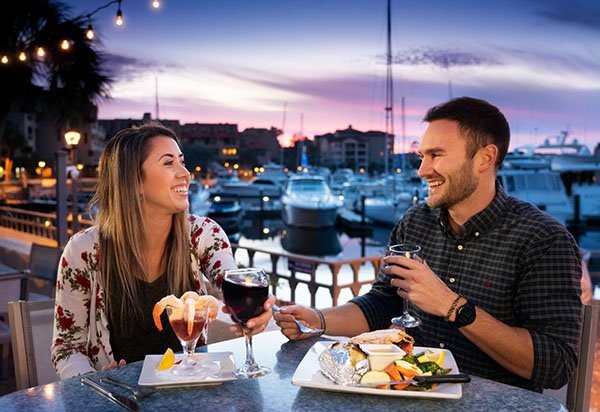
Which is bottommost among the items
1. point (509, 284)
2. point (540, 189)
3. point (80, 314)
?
point (540, 189)

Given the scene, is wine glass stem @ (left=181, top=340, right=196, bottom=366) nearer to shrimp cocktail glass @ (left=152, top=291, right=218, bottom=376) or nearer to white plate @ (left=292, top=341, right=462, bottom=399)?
shrimp cocktail glass @ (left=152, top=291, right=218, bottom=376)

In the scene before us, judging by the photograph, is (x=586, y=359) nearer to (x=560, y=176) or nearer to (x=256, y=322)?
(x=256, y=322)

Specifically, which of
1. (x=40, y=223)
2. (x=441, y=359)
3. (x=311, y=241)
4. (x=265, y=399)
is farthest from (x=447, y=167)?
(x=311, y=241)

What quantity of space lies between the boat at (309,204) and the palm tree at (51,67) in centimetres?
1755

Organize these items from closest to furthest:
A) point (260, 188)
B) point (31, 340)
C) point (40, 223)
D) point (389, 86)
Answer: point (31, 340) < point (40, 223) < point (389, 86) < point (260, 188)

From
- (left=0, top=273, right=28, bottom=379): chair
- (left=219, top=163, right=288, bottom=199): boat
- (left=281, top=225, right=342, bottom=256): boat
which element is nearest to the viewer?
(left=0, top=273, right=28, bottom=379): chair

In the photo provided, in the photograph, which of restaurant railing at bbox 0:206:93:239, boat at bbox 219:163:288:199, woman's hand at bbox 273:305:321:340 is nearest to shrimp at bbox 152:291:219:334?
woman's hand at bbox 273:305:321:340

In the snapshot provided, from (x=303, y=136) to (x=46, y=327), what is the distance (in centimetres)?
4897

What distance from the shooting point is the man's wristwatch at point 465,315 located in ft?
6.28

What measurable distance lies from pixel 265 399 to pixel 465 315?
0.75 meters

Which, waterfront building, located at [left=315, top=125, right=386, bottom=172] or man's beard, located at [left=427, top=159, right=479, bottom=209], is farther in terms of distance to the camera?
waterfront building, located at [left=315, top=125, right=386, bottom=172]

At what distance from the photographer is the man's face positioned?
2371 millimetres

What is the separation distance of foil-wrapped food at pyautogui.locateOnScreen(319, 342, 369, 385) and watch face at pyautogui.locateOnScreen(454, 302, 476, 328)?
452 mm

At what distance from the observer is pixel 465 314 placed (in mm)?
1918
